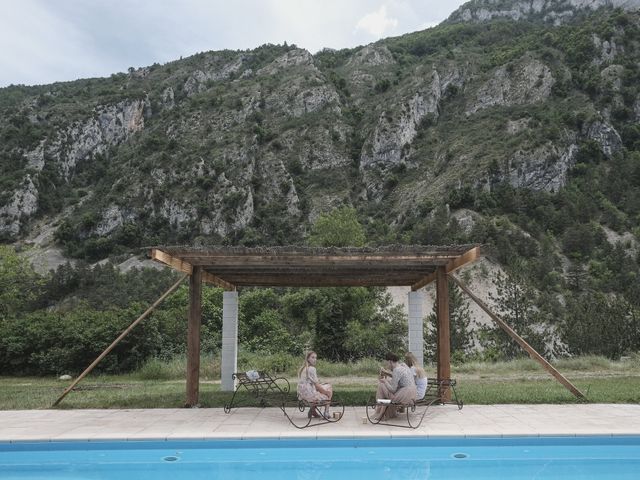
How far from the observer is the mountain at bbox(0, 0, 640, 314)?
4669cm

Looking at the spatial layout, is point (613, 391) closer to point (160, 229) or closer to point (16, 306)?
point (16, 306)

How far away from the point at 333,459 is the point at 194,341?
3526 millimetres

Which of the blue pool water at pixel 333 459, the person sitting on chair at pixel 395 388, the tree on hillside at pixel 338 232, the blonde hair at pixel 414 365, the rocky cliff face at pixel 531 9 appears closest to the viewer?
the blue pool water at pixel 333 459

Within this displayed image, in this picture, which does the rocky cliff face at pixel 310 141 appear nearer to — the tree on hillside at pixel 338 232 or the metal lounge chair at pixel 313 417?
the tree on hillside at pixel 338 232

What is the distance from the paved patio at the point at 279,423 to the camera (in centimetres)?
566

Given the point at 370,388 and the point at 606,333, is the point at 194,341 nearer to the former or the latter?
the point at 370,388

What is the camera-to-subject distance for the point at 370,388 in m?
10.2

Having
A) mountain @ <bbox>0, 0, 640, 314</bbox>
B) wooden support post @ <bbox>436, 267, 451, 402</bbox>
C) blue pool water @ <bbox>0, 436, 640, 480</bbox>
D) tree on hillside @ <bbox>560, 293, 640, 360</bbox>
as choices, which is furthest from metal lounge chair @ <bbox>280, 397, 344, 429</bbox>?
mountain @ <bbox>0, 0, 640, 314</bbox>

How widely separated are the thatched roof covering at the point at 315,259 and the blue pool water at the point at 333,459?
8.71 feet

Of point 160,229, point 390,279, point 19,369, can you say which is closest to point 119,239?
point 160,229

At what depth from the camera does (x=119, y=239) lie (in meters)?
59.5

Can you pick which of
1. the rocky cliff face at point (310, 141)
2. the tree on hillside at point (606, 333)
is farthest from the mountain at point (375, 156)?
the tree on hillside at point (606, 333)

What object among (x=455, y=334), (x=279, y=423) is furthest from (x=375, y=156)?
(x=279, y=423)

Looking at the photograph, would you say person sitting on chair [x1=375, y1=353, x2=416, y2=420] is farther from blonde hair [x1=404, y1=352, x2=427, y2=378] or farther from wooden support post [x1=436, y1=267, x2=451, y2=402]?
wooden support post [x1=436, y1=267, x2=451, y2=402]
